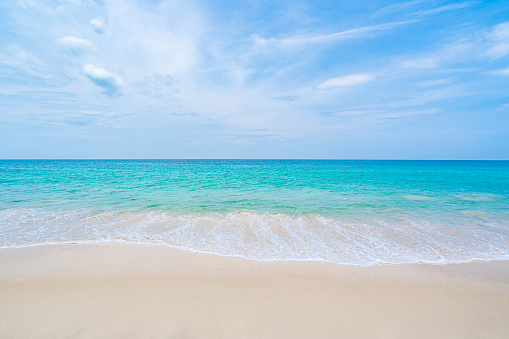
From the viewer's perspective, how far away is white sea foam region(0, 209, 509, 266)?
658 centimetres

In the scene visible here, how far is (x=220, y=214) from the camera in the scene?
11.2 meters

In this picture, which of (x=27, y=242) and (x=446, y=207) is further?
(x=446, y=207)

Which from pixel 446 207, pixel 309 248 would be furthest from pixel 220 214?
pixel 446 207

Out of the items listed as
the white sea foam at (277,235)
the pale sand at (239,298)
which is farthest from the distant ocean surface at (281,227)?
the pale sand at (239,298)

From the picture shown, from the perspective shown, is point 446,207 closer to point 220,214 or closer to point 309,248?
point 309,248

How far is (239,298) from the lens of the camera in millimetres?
4250

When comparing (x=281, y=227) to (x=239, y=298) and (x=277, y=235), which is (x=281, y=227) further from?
(x=239, y=298)

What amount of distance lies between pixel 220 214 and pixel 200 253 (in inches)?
186

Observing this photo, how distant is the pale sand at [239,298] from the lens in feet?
11.3

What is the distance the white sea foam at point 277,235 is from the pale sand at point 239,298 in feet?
2.40

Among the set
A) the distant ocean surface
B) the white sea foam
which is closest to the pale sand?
the white sea foam

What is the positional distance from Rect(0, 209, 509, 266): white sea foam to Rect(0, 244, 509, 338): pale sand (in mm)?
732

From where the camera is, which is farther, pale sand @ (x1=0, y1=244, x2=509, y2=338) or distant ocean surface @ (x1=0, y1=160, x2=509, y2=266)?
distant ocean surface @ (x1=0, y1=160, x2=509, y2=266)

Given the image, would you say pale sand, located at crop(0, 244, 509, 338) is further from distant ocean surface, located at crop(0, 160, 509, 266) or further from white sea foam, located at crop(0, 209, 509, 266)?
distant ocean surface, located at crop(0, 160, 509, 266)
